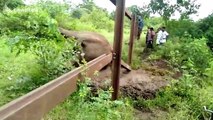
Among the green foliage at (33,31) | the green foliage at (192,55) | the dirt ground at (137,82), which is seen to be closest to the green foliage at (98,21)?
the green foliage at (192,55)

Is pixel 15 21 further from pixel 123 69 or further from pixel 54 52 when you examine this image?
pixel 123 69

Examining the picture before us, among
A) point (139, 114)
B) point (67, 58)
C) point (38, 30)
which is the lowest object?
point (139, 114)

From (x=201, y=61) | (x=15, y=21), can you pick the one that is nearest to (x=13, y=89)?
(x=15, y=21)

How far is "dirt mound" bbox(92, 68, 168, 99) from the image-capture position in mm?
5164

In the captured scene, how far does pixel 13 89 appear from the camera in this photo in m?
3.75

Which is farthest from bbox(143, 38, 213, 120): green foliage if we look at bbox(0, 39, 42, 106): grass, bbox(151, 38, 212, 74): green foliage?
bbox(0, 39, 42, 106): grass

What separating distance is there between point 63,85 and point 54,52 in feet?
7.38

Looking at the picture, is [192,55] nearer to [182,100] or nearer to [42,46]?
[182,100]

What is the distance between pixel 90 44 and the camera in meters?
5.92

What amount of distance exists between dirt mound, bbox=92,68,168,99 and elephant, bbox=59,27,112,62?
1.09 feet

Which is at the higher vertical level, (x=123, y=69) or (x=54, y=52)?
(x=54, y=52)

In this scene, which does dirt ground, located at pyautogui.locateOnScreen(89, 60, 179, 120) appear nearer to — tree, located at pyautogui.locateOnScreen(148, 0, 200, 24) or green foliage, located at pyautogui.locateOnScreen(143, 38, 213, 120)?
green foliage, located at pyautogui.locateOnScreen(143, 38, 213, 120)

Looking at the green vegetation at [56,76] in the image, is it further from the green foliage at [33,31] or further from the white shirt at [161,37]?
the white shirt at [161,37]

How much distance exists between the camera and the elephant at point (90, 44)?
575cm
